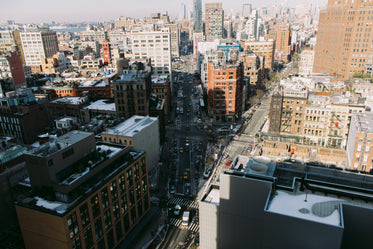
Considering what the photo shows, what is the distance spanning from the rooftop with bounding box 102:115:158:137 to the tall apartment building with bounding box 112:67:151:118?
22.0 ft

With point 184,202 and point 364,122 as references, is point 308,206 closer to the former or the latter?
point 184,202

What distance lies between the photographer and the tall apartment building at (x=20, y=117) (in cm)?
10219

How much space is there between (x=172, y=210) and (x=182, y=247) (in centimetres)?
1281

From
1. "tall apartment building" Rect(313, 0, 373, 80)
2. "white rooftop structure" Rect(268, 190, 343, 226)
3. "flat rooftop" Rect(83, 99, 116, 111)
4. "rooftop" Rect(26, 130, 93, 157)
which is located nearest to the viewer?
"white rooftop structure" Rect(268, 190, 343, 226)

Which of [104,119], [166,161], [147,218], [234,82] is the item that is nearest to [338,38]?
[234,82]

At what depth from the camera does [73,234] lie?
1811 inches

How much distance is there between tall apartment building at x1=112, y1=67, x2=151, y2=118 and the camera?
9610 cm

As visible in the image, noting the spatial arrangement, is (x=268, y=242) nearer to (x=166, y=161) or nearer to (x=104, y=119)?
(x=166, y=161)

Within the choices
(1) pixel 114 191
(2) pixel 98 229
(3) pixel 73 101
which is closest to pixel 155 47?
(3) pixel 73 101

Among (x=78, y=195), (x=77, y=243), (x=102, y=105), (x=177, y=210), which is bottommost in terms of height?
(x=177, y=210)

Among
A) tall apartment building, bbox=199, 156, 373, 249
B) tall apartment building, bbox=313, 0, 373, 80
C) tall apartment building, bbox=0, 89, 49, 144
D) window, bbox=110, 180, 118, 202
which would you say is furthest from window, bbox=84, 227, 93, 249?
tall apartment building, bbox=313, 0, 373, 80

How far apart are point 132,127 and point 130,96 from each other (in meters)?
18.1

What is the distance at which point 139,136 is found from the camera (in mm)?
79875

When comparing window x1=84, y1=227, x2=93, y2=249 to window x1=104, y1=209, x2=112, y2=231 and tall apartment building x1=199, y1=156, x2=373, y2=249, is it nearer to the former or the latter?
window x1=104, y1=209, x2=112, y2=231
